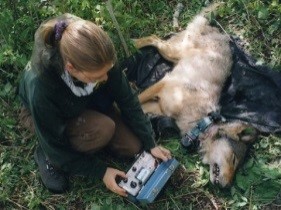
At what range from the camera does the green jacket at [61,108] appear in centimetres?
334

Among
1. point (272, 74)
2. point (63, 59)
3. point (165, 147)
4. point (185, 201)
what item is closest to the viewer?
point (63, 59)

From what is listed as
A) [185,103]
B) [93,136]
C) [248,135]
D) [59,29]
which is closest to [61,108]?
[93,136]

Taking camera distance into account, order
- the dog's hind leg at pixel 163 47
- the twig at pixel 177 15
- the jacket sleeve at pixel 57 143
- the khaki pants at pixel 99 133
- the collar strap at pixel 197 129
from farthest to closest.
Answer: the twig at pixel 177 15, the dog's hind leg at pixel 163 47, the collar strap at pixel 197 129, the khaki pants at pixel 99 133, the jacket sleeve at pixel 57 143

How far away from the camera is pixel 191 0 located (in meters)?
5.61

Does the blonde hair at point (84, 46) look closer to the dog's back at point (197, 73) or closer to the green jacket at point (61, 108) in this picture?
the green jacket at point (61, 108)

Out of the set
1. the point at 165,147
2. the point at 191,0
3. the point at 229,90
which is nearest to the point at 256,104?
the point at 229,90

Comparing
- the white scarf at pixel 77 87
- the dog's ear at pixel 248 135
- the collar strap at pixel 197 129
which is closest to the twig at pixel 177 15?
the collar strap at pixel 197 129

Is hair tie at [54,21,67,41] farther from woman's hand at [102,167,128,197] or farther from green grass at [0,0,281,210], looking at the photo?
green grass at [0,0,281,210]

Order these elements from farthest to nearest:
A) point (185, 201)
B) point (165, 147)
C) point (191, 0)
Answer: point (191, 0) → point (165, 147) → point (185, 201)

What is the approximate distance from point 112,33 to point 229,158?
5.22 feet

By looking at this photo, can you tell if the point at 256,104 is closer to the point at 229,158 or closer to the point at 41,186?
the point at 229,158

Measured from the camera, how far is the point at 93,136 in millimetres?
3959

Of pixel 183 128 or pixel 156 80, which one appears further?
pixel 156 80

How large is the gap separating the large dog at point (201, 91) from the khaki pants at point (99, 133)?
0.65 m
